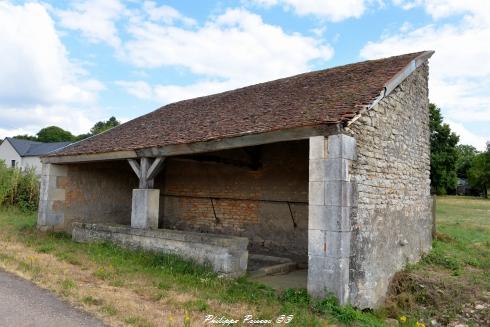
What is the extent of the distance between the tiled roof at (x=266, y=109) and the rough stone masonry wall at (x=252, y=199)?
124 cm

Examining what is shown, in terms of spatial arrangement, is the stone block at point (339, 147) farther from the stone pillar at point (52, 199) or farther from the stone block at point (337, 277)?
the stone pillar at point (52, 199)

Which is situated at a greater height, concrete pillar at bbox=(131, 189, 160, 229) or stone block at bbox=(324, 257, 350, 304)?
concrete pillar at bbox=(131, 189, 160, 229)

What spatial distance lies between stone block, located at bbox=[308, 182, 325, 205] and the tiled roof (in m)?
0.83

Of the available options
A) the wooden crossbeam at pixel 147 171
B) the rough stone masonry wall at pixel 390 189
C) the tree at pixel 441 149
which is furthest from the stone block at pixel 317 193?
the tree at pixel 441 149

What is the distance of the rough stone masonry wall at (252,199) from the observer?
8.91 m

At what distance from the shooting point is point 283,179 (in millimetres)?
9180

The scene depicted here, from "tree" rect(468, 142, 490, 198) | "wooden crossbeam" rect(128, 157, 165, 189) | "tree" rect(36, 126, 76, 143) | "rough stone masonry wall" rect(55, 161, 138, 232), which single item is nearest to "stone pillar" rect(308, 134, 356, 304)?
"wooden crossbeam" rect(128, 157, 165, 189)

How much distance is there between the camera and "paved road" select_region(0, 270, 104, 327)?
4.03 m

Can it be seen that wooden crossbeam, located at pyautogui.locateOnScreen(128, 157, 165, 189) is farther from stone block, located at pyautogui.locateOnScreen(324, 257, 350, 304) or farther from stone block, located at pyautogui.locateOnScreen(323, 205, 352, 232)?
stone block, located at pyautogui.locateOnScreen(324, 257, 350, 304)

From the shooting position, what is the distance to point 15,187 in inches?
598

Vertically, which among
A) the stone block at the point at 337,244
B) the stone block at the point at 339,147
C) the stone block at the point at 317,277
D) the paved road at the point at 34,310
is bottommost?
the paved road at the point at 34,310

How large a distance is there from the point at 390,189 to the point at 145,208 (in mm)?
4680

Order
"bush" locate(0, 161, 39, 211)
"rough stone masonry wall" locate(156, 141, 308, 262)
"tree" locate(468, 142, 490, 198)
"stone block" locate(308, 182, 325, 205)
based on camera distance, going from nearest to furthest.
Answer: "stone block" locate(308, 182, 325, 205), "rough stone masonry wall" locate(156, 141, 308, 262), "bush" locate(0, 161, 39, 211), "tree" locate(468, 142, 490, 198)

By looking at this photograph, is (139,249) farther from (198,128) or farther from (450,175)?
(450,175)
